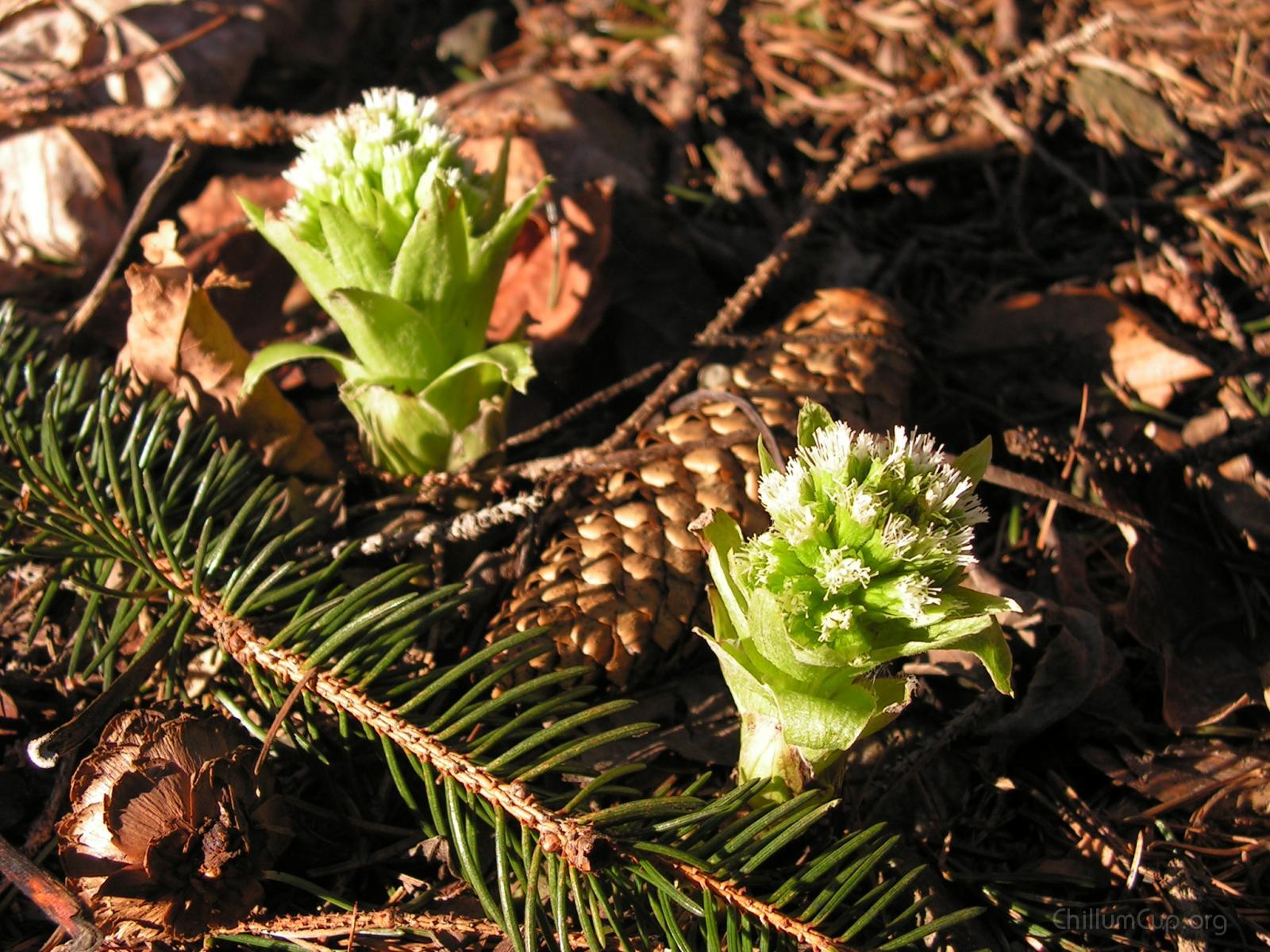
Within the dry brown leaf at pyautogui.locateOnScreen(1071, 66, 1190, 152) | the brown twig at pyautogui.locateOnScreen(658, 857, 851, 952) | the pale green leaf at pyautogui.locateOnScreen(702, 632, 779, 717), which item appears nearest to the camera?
the brown twig at pyautogui.locateOnScreen(658, 857, 851, 952)

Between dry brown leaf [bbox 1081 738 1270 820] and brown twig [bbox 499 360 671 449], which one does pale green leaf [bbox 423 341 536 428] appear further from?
dry brown leaf [bbox 1081 738 1270 820]

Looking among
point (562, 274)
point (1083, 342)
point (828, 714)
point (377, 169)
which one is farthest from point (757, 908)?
point (1083, 342)

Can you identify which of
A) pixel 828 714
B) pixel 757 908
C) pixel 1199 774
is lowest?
pixel 1199 774

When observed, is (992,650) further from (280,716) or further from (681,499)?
(280,716)

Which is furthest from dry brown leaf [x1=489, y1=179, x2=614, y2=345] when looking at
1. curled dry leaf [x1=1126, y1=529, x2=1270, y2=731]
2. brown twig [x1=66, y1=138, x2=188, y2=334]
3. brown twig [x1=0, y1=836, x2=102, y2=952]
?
brown twig [x1=0, y1=836, x2=102, y2=952]

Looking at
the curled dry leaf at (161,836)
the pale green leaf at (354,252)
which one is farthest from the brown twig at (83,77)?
the curled dry leaf at (161,836)

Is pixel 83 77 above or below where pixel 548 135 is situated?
above
